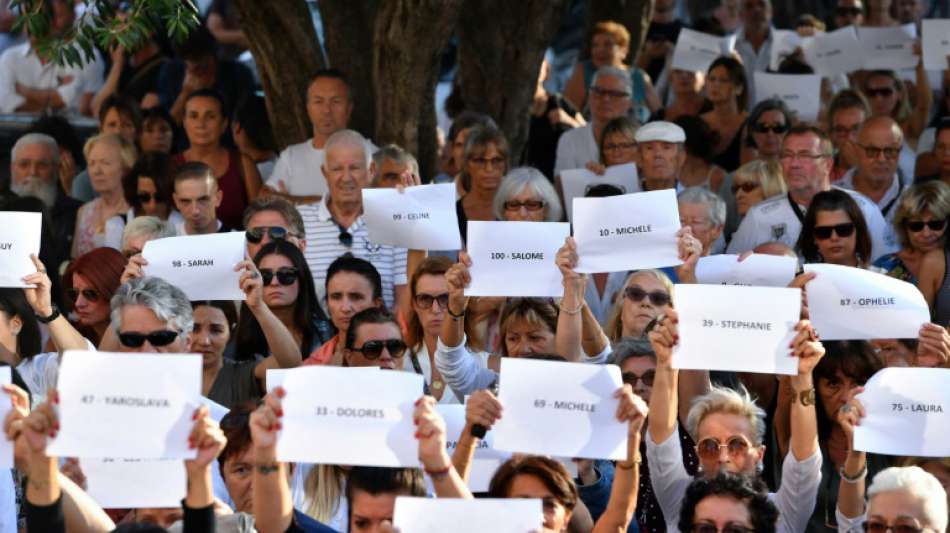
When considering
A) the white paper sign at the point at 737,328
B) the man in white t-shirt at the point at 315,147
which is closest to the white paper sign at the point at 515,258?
the white paper sign at the point at 737,328

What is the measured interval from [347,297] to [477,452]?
5.40 ft

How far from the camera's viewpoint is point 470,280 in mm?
8922

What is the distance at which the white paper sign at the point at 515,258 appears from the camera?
889 centimetres

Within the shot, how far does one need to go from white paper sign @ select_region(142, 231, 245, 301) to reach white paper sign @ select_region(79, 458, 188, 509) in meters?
2.08

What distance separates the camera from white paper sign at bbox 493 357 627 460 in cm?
706

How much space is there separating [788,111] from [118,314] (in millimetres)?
5966

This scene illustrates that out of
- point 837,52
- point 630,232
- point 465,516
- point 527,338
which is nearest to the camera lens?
point 465,516

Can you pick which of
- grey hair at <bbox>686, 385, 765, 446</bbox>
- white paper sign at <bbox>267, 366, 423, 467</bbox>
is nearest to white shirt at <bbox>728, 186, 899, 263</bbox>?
grey hair at <bbox>686, 385, 765, 446</bbox>

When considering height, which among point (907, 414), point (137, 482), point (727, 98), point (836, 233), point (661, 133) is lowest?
point (137, 482)

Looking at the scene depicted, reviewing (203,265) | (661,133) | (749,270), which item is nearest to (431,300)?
(203,265)

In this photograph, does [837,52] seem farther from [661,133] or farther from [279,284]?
[279,284]

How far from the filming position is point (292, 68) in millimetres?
11961

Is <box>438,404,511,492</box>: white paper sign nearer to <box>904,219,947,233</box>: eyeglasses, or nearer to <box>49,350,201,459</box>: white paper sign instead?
<box>49,350,201,459</box>: white paper sign

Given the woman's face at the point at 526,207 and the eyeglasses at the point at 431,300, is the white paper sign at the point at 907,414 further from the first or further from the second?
the woman's face at the point at 526,207
